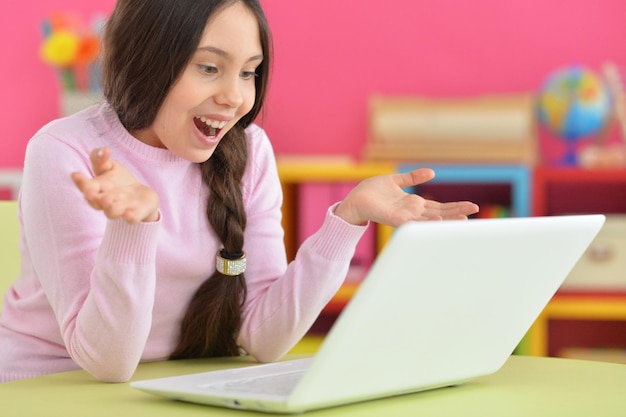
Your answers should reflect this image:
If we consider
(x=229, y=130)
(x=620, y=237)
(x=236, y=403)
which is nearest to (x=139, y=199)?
(x=236, y=403)

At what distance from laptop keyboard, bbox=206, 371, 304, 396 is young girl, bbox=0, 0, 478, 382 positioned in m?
0.17

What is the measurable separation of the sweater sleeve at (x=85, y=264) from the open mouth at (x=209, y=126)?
146 mm

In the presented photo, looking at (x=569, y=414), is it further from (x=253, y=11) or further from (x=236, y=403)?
(x=253, y=11)

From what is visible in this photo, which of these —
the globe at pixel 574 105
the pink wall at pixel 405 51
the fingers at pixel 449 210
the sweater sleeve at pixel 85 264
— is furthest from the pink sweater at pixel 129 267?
the pink wall at pixel 405 51

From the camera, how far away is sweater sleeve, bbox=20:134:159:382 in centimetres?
105

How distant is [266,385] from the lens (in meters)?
0.94

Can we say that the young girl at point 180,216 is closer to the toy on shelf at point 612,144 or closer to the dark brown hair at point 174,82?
the dark brown hair at point 174,82

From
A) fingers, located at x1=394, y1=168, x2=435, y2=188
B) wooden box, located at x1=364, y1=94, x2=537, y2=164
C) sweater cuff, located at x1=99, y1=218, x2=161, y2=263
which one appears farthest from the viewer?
wooden box, located at x1=364, y1=94, x2=537, y2=164

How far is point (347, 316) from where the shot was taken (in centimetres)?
77

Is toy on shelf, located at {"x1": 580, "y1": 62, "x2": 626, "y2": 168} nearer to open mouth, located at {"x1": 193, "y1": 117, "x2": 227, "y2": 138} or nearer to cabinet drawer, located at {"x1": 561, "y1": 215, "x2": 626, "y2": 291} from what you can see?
cabinet drawer, located at {"x1": 561, "y1": 215, "x2": 626, "y2": 291}

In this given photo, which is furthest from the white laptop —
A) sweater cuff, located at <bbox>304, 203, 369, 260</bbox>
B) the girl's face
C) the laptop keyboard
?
the girl's face

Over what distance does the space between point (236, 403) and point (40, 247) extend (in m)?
0.45

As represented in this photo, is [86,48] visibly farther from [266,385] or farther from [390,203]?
[266,385]

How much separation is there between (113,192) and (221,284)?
40cm
